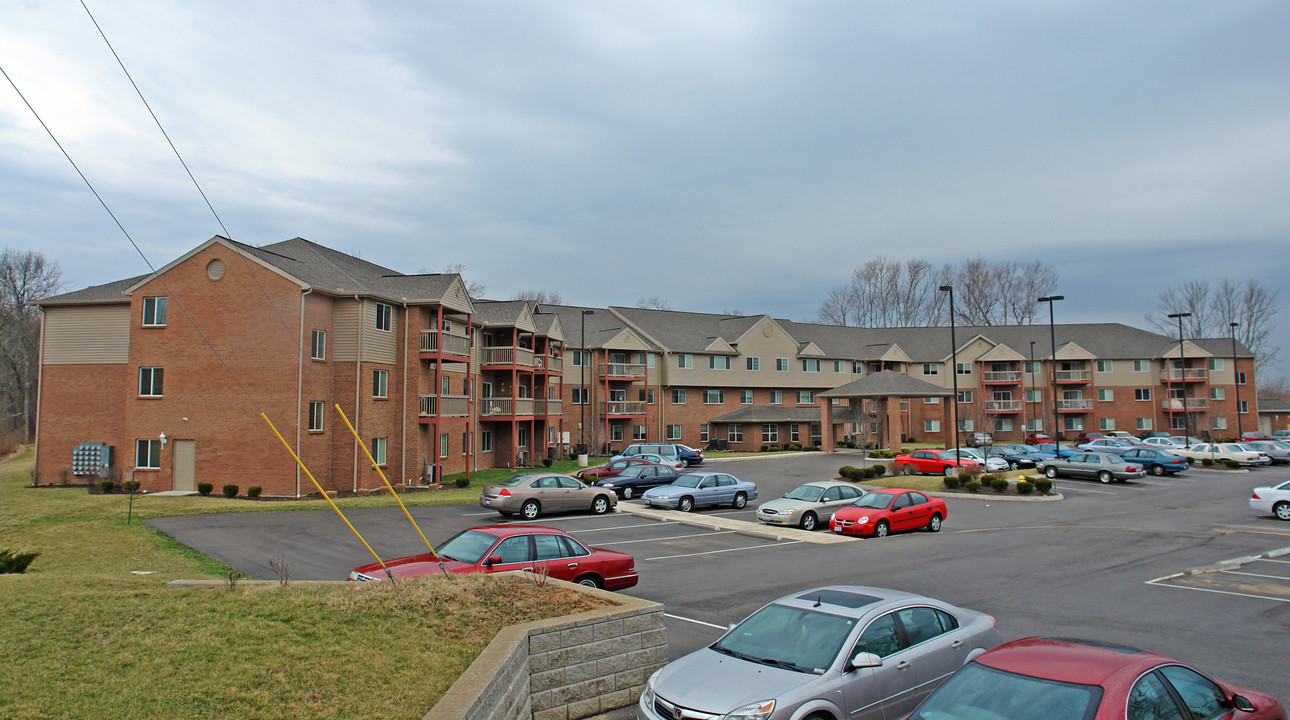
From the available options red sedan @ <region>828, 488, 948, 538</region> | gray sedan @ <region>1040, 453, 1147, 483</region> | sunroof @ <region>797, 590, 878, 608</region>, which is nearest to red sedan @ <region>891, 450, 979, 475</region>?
gray sedan @ <region>1040, 453, 1147, 483</region>

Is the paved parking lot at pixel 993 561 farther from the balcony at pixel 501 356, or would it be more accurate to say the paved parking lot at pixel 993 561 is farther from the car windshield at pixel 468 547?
the balcony at pixel 501 356

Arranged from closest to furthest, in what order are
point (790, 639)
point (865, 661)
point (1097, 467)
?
point (865, 661) → point (790, 639) → point (1097, 467)

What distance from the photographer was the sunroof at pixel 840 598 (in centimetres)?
759

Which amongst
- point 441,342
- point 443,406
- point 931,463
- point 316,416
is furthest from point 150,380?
point 931,463

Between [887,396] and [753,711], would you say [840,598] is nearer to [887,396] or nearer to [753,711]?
[753,711]

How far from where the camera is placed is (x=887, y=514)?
71.3 ft

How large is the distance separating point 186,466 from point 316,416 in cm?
554

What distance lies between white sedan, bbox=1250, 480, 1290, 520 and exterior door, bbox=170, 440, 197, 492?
39.2 metres

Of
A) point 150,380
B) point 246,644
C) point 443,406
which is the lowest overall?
point 246,644

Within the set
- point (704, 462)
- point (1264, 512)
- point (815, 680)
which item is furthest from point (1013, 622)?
point (704, 462)

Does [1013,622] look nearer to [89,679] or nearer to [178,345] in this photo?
[89,679]

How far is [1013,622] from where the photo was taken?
1175 centimetres

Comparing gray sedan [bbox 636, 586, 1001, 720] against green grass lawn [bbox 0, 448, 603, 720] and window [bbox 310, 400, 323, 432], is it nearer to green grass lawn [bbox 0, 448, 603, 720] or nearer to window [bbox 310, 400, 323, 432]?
green grass lawn [bbox 0, 448, 603, 720]

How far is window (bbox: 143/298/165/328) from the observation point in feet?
105
